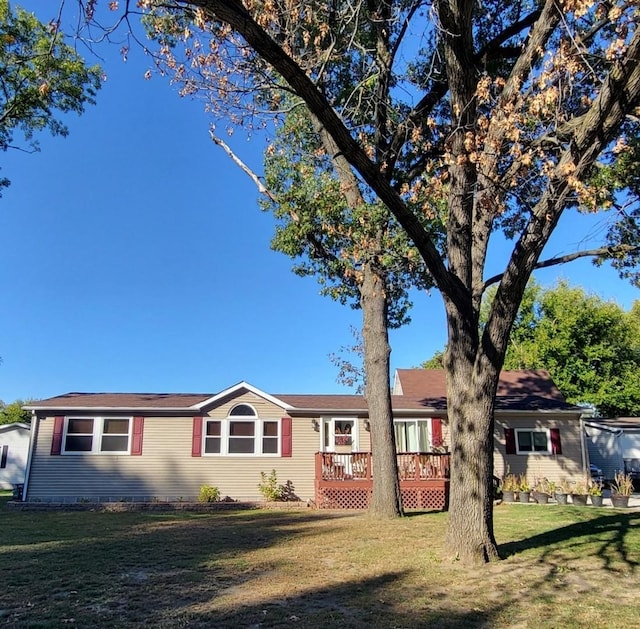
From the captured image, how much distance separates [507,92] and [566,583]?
585cm

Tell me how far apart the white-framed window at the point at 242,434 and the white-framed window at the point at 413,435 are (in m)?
4.00

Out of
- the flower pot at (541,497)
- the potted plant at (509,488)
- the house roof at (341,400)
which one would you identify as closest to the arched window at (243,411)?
the house roof at (341,400)

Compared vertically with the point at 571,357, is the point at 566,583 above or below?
below

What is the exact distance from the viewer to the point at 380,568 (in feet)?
21.2

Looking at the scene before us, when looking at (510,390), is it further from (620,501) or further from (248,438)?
(248,438)

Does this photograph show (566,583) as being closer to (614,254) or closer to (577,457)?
(614,254)

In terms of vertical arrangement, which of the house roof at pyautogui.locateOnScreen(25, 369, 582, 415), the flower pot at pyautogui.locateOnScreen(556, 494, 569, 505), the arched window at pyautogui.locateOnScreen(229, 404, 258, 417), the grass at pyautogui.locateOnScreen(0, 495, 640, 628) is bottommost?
the grass at pyautogui.locateOnScreen(0, 495, 640, 628)

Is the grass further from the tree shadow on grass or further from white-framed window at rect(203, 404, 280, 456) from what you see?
white-framed window at rect(203, 404, 280, 456)

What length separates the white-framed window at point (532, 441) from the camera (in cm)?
1684

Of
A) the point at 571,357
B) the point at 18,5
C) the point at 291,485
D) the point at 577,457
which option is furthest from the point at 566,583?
the point at 571,357

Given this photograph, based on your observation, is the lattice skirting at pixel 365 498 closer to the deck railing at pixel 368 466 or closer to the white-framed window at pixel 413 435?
the deck railing at pixel 368 466

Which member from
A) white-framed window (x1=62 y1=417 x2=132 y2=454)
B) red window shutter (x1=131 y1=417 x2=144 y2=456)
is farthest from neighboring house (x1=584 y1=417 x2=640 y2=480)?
white-framed window (x1=62 y1=417 x2=132 y2=454)

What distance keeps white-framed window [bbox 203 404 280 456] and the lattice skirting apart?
8.55ft

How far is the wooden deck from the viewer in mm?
14266
